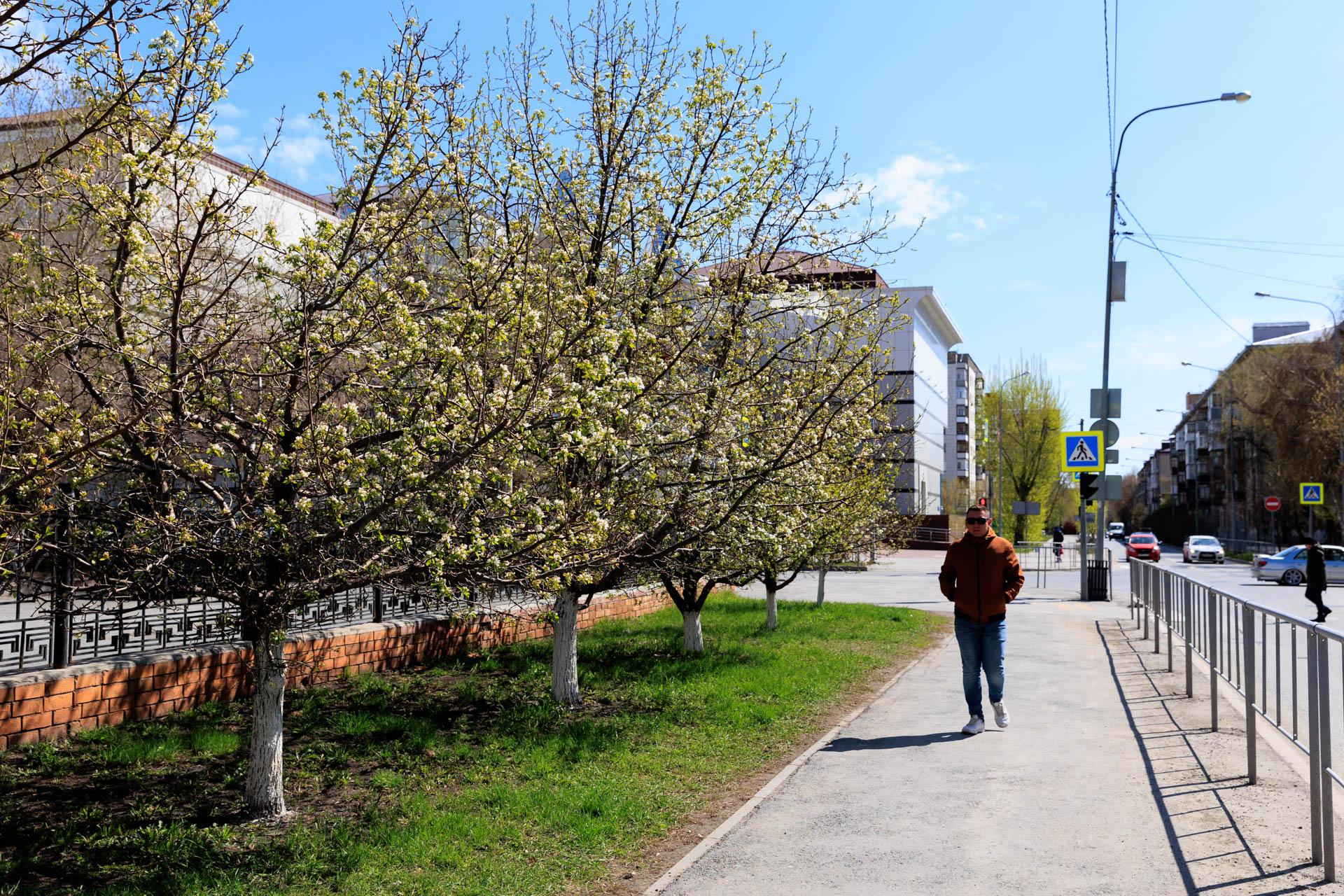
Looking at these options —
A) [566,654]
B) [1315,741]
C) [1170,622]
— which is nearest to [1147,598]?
[1170,622]

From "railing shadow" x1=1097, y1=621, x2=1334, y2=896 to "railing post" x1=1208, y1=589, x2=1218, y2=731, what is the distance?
6.1 inches

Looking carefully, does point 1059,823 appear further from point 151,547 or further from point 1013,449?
point 1013,449

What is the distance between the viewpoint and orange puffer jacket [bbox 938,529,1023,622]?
908cm

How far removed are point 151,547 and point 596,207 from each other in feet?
15.9

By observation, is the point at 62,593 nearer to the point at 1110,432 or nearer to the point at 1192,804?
the point at 1192,804

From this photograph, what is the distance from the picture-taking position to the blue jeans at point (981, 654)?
29.9ft

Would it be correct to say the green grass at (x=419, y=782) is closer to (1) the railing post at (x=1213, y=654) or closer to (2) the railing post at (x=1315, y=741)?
(1) the railing post at (x=1213, y=654)

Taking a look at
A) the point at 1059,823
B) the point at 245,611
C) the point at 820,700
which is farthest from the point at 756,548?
the point at 245,611

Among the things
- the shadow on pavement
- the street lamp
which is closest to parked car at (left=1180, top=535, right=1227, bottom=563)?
the street lamp

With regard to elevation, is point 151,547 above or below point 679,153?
below

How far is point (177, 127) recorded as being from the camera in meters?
5.60

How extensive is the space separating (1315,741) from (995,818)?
5.82ft

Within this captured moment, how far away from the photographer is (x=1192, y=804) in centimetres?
657

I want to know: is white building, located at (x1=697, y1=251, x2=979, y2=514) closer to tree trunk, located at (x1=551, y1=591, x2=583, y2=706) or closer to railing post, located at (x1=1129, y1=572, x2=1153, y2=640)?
railing post, located at (x1=1129, y1=572, x2=1153, y2=640)
